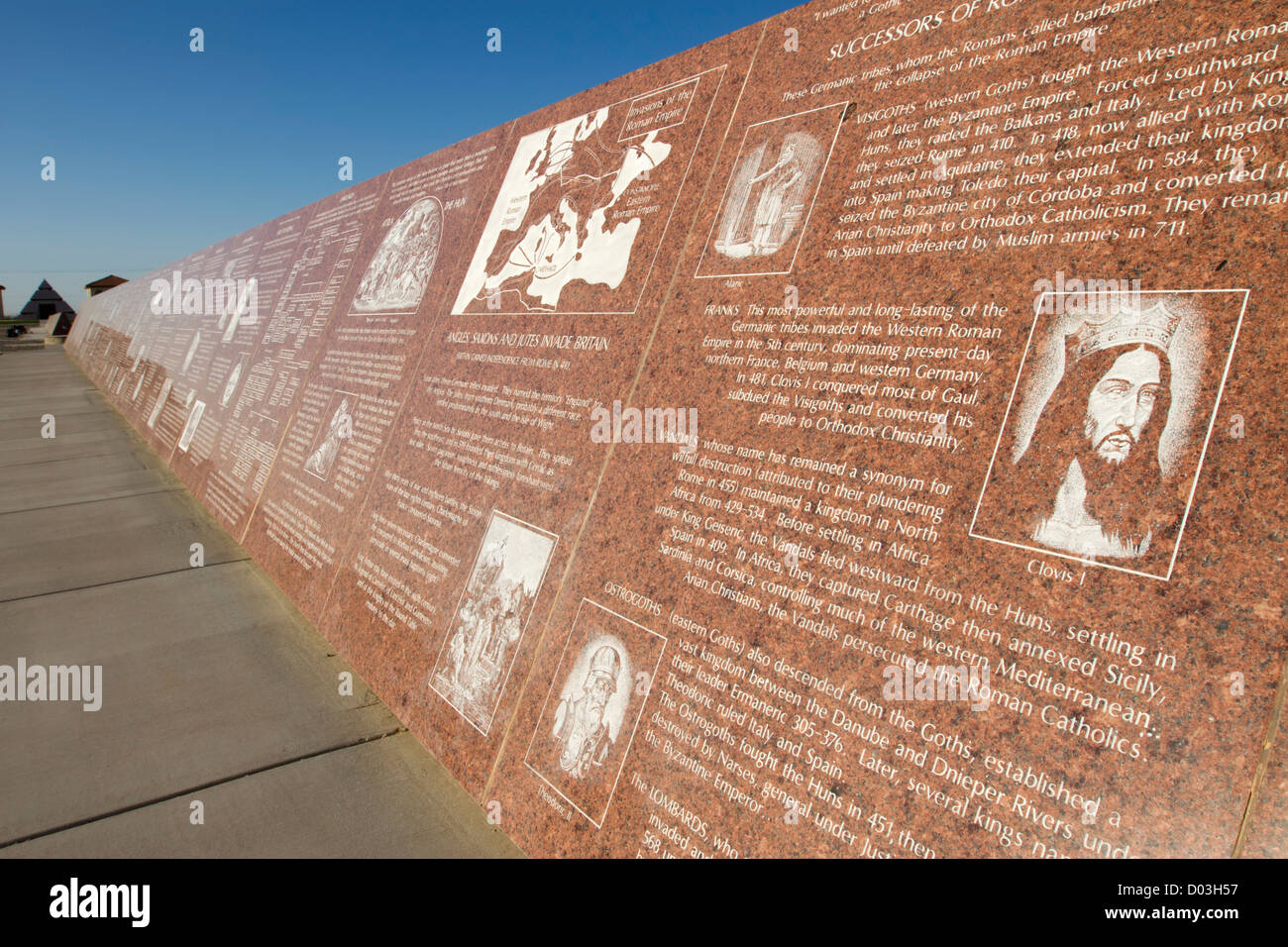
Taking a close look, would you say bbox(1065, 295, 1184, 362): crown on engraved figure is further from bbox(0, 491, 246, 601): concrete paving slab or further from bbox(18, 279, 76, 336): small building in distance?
bbox(18, 279, 76, 336): small building in distance

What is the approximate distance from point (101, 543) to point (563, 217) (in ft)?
13.9

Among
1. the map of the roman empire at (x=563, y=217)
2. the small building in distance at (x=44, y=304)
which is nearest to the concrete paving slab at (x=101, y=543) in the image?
the map of the roman empire at (x=563, y=217)

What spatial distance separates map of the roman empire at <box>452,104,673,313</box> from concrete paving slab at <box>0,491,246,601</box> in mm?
2852

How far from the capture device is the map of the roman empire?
2.77 metres

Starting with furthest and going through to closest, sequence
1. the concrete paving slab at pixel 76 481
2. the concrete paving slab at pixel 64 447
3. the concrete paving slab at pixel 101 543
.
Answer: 1. the concrete paving slab at pixel 64 447
2. the concrete paving slab at pixel 76 481
3. the concrete paving slab at pixel 101 543

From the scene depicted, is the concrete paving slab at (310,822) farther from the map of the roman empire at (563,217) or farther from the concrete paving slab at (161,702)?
the map of the roman empire at (563,217)

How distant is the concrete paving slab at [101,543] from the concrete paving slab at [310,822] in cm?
255

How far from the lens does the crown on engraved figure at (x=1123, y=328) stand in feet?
4.43

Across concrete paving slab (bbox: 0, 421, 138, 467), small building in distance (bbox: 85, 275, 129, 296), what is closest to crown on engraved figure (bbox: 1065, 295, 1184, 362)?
concrete paving slab (bbox: 0, 421, 138, 467)

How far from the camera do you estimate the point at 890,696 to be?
1461mm
